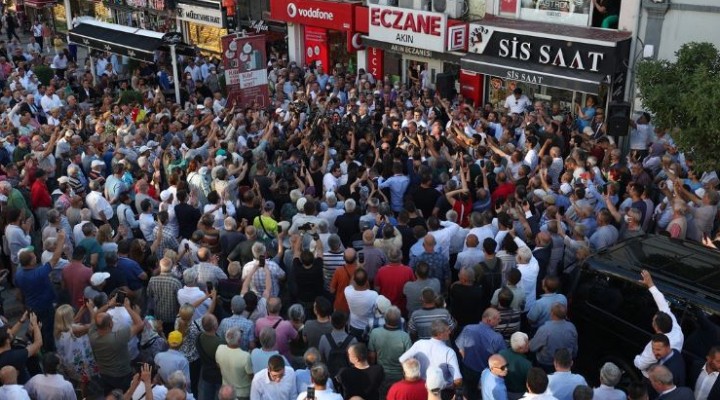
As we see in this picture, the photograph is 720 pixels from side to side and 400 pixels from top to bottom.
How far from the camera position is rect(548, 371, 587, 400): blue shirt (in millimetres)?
6250

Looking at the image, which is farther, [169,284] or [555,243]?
[555,243]

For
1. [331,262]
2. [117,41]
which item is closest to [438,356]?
[331,262]

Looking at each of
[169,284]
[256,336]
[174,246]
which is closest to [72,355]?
[169,284]

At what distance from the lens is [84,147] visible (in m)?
12.9

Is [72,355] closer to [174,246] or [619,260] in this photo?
[174,246]

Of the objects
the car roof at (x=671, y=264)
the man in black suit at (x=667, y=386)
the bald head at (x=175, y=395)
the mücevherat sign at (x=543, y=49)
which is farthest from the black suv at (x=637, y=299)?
the mücevherat sign at (x=543, y=49)

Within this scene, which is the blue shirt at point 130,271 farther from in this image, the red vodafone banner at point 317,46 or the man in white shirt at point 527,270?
the red vodafone banner at point 317,46

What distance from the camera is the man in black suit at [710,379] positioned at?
6197 mm

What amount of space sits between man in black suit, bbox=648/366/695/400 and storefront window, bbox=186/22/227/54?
22.8 m

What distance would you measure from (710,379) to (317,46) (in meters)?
18.9

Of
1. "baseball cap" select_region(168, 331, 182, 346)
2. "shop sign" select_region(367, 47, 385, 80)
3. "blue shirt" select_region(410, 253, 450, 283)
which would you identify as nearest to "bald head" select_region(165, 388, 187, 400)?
"baseball cap" select_region(168, 331, 182, 346)

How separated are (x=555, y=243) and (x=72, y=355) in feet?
18.8

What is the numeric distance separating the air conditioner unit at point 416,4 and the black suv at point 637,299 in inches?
503

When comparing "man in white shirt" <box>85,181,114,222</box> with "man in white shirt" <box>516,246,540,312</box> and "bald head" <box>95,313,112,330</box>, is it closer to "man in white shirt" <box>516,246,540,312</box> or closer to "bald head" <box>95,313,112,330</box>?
"bald head" <box>95,313,112,330</box>
